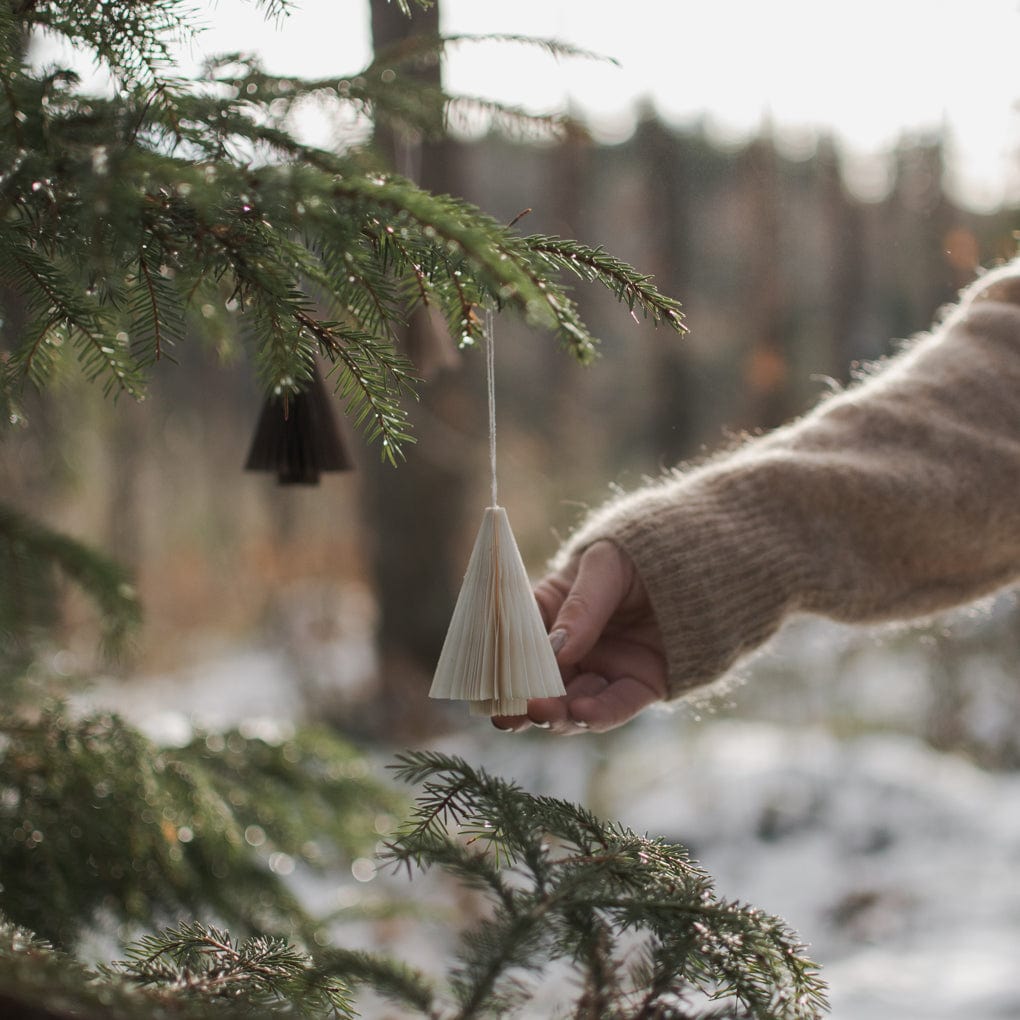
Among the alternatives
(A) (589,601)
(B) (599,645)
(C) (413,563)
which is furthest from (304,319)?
(C) (413,563)

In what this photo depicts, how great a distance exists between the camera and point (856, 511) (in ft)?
4.05

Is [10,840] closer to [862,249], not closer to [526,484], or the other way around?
[862,249]

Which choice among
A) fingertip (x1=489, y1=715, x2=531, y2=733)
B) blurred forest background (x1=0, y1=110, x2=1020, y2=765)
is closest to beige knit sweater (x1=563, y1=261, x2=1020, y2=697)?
fingertip (x1=489, y1=715, x2=531, y2=733)

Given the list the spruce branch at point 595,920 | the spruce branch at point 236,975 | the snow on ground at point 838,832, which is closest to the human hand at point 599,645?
the spruce branch at point 595,920

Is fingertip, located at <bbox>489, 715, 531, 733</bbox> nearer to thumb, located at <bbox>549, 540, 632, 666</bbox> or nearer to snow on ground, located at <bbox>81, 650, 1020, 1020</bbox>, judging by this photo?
thumb, located at <bbox>549, 540, 632, 666</bbox>

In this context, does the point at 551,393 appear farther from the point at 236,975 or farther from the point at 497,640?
the point at 236,975

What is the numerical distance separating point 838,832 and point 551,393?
13.3ft

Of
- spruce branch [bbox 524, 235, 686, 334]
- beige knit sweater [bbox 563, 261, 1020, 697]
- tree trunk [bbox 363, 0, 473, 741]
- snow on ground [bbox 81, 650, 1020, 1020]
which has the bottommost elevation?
snow on ground [bbox 81, 650, 1020, 1020]

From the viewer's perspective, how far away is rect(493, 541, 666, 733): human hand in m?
0.96

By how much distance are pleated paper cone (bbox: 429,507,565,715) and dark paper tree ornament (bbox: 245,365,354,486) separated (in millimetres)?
470

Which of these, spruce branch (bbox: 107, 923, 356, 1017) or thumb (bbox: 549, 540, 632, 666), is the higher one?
thumb (bbox: 549, 540, 632, 666)

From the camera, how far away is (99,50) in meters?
0.72

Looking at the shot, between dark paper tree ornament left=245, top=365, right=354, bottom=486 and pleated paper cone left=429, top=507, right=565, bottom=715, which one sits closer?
pleated paper cone left=429, top=507, right=565, bottom=715

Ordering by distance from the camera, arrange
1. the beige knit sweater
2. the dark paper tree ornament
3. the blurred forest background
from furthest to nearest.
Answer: the blurred forest background, the dark paper tree ornament, the beige knit sweater
